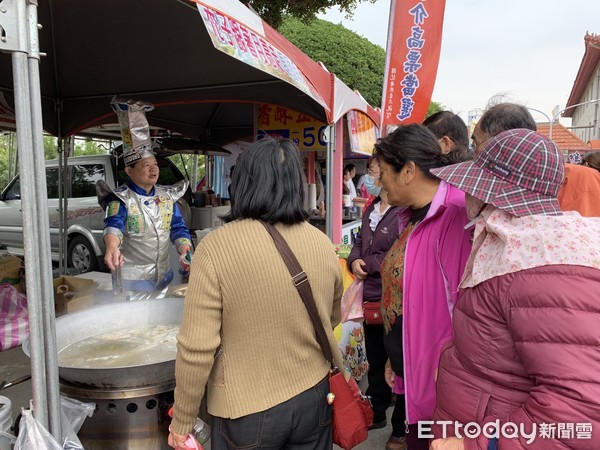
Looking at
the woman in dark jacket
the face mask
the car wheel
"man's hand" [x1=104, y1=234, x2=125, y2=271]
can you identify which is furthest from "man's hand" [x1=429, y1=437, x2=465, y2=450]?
the car wheel

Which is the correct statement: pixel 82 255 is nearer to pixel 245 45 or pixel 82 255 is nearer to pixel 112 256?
pixel 112 256

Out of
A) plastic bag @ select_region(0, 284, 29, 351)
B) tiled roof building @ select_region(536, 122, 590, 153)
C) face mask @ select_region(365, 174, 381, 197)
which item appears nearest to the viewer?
plastic bag @ select_region(0, 284, 29, 351)

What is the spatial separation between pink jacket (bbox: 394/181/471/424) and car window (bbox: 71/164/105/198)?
6335 millimetres

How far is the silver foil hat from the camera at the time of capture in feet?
8.81

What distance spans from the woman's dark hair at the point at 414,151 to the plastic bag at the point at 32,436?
1.63 metres

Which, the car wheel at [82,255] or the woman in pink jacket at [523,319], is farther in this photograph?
the car wheel at [82,255]

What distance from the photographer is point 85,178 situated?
709 cm

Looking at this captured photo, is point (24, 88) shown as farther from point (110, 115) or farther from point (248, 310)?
point (110, 115)

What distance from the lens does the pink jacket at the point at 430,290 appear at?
1.66 m

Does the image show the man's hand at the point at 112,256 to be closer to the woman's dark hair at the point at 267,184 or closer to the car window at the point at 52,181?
the woman's dark hair at the point at 267,184

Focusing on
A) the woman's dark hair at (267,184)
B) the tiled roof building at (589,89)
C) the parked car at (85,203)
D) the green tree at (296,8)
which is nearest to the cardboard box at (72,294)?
the woman's dark hair at (267,184)

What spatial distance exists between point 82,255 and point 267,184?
691 cm

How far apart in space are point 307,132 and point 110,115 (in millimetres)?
2481

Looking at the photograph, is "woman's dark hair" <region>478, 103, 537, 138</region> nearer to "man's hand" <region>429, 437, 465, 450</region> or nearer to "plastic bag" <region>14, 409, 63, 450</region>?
"man's hand" <region>429, 437, 465, 450</region>
